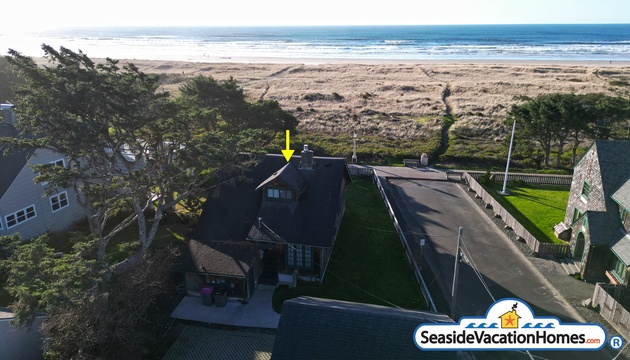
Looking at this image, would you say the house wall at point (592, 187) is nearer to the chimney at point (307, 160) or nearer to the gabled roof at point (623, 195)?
the gabled roof at point (623, 195)

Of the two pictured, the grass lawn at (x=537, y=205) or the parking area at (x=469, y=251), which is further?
the grass lawn at (x=537, y=205)

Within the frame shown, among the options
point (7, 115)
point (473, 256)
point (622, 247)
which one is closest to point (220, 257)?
point (473, 256)

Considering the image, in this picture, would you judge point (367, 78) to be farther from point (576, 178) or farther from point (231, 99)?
point (576, 178)

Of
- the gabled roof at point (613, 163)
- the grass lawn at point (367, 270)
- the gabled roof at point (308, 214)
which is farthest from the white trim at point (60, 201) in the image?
the gabled roof at point (613, 163)

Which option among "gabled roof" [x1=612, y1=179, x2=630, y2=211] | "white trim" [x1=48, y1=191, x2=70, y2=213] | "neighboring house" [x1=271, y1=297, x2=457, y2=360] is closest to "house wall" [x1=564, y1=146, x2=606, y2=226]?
"gabled roof" [x1=612, y1=179, x2=630, y2=211]

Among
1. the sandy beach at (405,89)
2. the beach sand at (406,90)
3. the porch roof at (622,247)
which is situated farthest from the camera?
the sandy beach at (405,89)

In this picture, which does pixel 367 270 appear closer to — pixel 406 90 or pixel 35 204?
pixel 35 204
